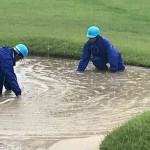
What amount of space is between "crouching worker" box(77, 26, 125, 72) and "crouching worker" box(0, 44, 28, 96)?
255 centimetres

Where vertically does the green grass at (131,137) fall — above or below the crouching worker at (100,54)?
above

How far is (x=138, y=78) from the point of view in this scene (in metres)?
11.1

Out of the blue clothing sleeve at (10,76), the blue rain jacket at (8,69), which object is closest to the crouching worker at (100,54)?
the blue rain jacket at (8,69)

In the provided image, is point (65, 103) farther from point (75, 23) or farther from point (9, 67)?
point (75, 23)

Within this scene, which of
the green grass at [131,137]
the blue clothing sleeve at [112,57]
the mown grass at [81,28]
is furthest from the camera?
the blue clothing sleeve at [112,57]

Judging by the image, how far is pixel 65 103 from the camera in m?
8.72

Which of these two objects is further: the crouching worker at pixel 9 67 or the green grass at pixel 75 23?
the green grass at pixel 75 23

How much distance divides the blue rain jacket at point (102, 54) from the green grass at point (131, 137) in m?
5.64

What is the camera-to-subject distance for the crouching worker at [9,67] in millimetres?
9088

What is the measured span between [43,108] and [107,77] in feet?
10.2

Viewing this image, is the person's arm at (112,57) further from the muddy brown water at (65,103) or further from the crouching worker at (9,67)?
the crouching worker at (9,67)

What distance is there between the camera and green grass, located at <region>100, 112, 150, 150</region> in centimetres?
571

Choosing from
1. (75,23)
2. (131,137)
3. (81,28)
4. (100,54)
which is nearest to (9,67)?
(100,54)

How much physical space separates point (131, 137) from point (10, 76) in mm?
3754
